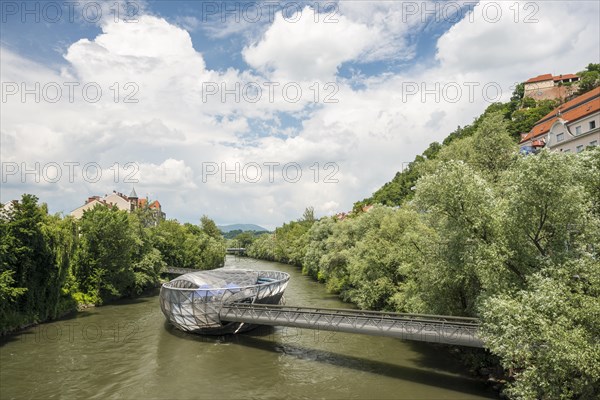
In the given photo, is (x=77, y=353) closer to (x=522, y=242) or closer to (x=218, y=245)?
(x=522, y=242)

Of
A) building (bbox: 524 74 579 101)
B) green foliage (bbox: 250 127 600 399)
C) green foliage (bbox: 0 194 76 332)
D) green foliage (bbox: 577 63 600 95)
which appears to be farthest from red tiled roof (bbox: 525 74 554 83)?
green foliage (bbox: 0 194 76 332)

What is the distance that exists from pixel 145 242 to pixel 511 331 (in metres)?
46.7

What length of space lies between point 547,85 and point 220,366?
348 ft

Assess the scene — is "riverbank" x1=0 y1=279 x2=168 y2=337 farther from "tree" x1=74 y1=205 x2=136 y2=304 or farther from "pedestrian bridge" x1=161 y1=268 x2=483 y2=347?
"pedestrian bridge" x1=161 y1=268 x2=483 y2=347

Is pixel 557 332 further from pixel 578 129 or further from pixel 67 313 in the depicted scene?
pixel 67 313

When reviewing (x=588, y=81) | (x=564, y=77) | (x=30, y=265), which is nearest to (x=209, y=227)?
(x=30, y=265)

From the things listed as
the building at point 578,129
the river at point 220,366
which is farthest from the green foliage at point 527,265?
the building at point 578,129

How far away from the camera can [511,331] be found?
1305 cm

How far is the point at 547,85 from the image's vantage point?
95.4 meters

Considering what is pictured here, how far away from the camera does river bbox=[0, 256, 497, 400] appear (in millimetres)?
19047

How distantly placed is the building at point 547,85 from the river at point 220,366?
8806cm

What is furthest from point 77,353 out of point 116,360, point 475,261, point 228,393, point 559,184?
point 559,184

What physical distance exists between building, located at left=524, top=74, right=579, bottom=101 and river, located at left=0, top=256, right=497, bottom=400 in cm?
8806

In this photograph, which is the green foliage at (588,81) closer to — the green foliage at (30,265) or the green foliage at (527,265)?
the green foliage at (527,265)
